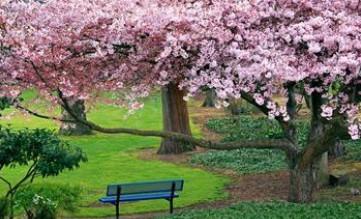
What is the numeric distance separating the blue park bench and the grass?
2314 millimetres

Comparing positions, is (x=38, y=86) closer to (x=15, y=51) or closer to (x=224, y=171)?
(x=15, y=51)

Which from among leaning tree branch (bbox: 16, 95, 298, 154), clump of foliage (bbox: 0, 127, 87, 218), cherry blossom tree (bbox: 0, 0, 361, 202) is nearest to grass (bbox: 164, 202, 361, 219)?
cherry blossom tree (bbox: 0, 0, 361, 202)

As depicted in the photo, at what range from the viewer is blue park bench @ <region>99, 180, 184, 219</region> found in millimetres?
11646

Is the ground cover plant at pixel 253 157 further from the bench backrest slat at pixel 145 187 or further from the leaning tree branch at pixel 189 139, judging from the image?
the leaning tree branch at pixel 189 139

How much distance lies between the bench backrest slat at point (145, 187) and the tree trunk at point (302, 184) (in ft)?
6.93

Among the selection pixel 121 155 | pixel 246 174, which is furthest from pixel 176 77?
pixel 121 155

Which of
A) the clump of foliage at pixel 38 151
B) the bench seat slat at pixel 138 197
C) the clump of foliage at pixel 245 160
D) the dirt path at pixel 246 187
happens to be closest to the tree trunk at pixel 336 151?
the clump of foliage at pixel 245 160

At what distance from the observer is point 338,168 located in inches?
658

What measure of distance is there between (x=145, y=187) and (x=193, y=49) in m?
3.56

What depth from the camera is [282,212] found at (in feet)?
29.9

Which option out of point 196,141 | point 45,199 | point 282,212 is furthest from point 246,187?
point 282,212

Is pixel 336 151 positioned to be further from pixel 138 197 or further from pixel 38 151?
pixel 38 151

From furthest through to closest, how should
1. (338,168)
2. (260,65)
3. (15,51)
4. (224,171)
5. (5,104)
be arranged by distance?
(224,171)
(338,168)
(5,104)
(15,51)
(260,65)

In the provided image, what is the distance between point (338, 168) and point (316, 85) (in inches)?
304
